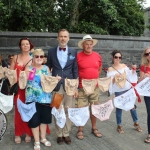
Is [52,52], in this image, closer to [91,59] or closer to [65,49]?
[65,49]

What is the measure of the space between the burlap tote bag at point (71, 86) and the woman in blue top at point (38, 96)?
1.10 ft

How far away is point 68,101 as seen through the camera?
4.16 m

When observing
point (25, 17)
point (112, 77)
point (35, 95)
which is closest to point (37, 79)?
point (35, 95)

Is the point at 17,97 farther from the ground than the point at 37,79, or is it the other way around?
the point at 37,79

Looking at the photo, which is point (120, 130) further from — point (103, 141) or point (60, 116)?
point (60, 116)

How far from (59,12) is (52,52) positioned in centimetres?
739

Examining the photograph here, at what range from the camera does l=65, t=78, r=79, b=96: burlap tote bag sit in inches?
154

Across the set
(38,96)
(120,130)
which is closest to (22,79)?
(38,96)

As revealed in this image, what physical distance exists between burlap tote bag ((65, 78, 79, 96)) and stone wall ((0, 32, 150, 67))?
4.62 metres

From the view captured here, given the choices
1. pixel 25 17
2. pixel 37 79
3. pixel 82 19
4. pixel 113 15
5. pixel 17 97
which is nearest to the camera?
pixel 37 79

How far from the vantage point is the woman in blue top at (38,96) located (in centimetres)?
377

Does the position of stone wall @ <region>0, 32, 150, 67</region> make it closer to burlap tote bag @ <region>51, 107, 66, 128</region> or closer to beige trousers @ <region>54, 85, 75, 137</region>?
beige trousers @ <region>54, 85, 75, 137</region>

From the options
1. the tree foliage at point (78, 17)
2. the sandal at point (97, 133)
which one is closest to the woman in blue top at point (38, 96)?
the sandal at point (97, 133)

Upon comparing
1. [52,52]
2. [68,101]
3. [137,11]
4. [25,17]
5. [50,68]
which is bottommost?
[68,101]
